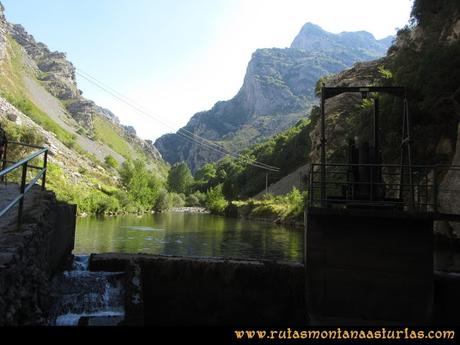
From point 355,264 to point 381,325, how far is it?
1.61m

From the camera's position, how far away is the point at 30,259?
22.5ft

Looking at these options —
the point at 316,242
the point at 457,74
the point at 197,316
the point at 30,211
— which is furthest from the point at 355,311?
the point at 457,74

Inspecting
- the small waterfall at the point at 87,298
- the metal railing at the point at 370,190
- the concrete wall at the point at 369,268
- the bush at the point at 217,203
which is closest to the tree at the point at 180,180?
the bush at the point at 217,203

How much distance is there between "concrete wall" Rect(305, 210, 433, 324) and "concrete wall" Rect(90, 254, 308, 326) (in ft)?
4.20

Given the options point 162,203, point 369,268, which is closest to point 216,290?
point 369,268

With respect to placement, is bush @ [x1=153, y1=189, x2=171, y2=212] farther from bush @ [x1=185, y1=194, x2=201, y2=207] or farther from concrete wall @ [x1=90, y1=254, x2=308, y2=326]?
concrete wall @ [x1=90, y1=254, x2=308, y2=326]

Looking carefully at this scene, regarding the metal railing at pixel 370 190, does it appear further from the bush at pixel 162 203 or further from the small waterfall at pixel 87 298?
the bush at pixel 162 203

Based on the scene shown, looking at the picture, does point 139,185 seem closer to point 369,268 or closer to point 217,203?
point 217,203

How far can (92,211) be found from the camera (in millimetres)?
60281

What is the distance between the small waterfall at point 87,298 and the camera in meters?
9.19

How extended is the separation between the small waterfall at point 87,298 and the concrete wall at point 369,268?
16.4ft

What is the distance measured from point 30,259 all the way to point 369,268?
793 cm

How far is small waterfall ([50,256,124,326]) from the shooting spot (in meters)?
9.19

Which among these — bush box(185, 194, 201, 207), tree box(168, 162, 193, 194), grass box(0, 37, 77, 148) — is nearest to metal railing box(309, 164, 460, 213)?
bush box(185, 194, 201, 207)
